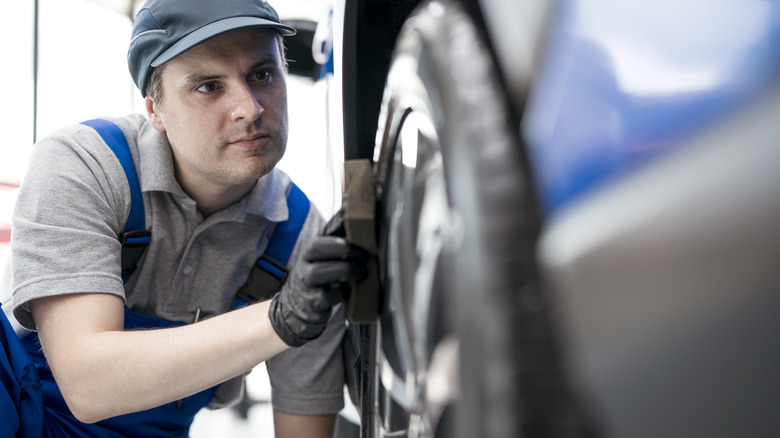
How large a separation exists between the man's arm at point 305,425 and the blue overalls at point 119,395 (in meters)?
0.19

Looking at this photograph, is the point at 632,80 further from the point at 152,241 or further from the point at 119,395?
the point at 152,241

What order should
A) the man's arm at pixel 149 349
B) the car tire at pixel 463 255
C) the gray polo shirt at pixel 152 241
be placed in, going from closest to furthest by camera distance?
the car tire at pixel 463 255 < the man's arm at pixel 149 349 < the gray polo shirt at pixel 152 241

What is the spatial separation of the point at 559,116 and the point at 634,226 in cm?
11

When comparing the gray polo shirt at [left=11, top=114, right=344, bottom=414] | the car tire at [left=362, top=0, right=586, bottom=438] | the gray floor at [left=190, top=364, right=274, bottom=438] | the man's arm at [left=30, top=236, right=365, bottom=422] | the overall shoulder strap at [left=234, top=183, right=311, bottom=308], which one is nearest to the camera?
the car tire at [left=362, top=0, right=586, bottom=438]

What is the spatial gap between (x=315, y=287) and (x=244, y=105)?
0.49 meters

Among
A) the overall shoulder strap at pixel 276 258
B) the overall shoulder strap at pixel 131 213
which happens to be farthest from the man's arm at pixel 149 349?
the overall shoulder strap at pixel 276 258

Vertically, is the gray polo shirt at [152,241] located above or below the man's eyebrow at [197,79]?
below

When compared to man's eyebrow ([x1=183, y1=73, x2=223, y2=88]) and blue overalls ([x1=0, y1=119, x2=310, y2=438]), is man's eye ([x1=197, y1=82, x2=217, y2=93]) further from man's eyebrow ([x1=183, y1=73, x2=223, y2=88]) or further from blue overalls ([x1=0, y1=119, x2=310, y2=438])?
blue overalls ([x1=0, y1=119, x2=310, y2=438])

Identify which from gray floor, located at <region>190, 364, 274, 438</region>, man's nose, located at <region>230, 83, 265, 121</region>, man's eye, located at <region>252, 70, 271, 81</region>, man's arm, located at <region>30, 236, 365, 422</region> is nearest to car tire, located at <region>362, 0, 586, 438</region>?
man's arm, located at <region>30, 236, 365, 422</region>

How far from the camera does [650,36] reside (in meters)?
0.40

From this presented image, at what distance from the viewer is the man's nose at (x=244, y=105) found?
1.19m

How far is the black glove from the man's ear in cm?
59

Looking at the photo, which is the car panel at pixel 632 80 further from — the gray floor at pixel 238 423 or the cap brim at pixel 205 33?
the gray floor at pixel 238 423

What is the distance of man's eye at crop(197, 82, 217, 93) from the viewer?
4.00ft
